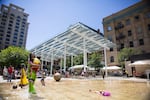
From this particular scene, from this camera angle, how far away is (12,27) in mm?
72625

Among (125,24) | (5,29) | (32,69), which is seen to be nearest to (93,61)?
(125,24)

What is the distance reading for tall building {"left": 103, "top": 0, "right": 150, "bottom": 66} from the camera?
28.3m

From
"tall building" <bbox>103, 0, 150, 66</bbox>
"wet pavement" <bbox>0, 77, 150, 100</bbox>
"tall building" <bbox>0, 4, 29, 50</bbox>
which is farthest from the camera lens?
"tall building" <bbox>0, 4, 29, 50</bbox>

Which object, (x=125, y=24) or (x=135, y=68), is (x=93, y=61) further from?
(x=125, y=24)

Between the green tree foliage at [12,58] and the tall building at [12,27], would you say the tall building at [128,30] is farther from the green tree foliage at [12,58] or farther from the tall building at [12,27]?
the tall building at [12,27]

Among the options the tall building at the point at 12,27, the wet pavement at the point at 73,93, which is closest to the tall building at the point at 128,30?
the wet pavement at the point at 73,93

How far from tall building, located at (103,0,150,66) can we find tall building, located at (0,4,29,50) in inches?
1809

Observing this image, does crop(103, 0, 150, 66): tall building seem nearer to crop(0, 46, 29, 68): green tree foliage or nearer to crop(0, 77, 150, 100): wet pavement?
crop(0, 46, 29, 68): green tree foliage

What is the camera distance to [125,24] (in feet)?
108

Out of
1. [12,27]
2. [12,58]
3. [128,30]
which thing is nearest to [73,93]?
[12,58]

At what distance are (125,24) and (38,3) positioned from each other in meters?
32.5

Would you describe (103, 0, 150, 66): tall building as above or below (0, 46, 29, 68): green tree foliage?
above

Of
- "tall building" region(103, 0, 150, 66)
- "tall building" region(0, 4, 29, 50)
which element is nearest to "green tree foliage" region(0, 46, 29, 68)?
"tall building" region(103, 0, 150, 66)

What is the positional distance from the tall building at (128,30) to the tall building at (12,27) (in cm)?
4594
